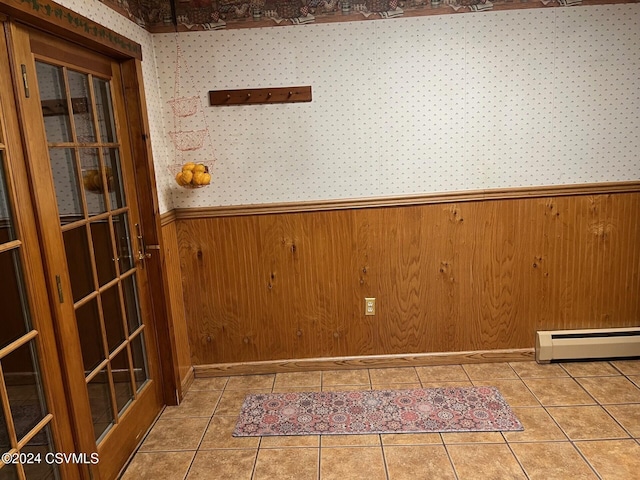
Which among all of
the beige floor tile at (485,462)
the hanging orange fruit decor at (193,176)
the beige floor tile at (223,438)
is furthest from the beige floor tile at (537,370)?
the hanging orange fruit decor at (193,176)

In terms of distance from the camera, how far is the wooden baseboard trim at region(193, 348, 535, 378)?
120 inches

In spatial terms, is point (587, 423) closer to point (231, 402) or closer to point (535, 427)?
point (535, 427)

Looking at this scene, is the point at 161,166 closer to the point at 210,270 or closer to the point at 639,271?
the point at 210,270

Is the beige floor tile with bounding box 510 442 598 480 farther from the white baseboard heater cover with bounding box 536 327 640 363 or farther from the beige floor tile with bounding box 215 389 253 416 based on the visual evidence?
the beige floor tile with bounding box 215 389 253 416

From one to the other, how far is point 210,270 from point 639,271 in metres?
2.70

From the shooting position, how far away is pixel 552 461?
6.88 ft

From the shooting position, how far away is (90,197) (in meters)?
2.03

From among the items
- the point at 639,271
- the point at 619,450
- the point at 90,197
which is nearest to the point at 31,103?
the point at 90,197

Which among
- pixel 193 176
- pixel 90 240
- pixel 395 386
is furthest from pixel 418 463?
pixel 193 176

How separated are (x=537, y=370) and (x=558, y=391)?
255 millimetres

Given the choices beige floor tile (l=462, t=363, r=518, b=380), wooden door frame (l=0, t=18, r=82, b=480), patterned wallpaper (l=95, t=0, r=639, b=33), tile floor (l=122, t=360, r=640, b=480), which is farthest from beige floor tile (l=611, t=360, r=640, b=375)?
wooden door frame (l=0, t=18, r=82, b=480)

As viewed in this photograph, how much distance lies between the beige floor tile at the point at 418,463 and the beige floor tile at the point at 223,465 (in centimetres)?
65

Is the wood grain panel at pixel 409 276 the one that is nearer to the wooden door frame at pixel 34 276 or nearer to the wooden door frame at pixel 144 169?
the wooden door frame at pixel 144 169

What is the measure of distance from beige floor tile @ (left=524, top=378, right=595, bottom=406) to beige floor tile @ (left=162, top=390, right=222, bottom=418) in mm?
1854
